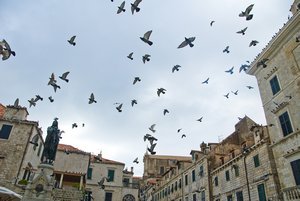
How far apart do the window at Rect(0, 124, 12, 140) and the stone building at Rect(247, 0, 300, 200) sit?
2506 centimetres

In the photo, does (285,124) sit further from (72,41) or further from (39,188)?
(39,188)

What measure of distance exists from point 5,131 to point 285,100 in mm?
27203

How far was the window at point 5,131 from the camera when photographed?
83.3ft

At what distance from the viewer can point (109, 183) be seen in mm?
39781

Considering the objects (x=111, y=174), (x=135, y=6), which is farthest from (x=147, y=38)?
(x=111, y=174)

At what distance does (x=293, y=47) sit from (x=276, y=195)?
1161 cm

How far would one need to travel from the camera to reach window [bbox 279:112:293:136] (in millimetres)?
18141

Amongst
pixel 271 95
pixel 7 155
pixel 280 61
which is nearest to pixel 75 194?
pixel 7 155

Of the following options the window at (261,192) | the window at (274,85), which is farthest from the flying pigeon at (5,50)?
the window at (261,192)

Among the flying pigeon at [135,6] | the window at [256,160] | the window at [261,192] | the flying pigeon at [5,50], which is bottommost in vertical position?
the window at [261,192]

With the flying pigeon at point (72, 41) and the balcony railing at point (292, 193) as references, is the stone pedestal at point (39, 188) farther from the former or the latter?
the balcony railing at point (292, 193)

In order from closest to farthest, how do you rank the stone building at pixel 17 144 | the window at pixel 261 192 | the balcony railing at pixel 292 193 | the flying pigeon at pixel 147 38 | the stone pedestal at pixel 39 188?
the flying pigeon at pixel 147 38, the stone pedestal at pixel 39 188, the balcony railing at pixel 292 193, the window at pixel 261 192, the stone building at pixel 17 144

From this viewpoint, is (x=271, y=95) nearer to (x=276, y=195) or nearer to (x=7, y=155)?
(x=276, y=195)

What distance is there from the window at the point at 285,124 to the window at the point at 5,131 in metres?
26.4
